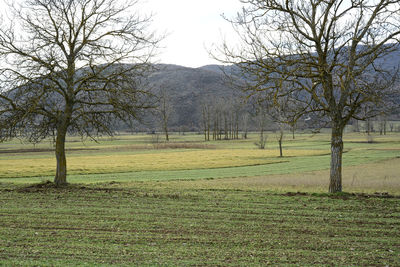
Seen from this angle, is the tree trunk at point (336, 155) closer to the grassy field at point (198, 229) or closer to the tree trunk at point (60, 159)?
the grassy field at point (198, 229)

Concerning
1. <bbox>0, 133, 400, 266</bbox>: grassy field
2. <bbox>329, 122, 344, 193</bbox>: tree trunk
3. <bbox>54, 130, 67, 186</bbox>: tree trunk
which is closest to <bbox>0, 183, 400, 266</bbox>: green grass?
<bbox>0, 133, 400, 266</bbox>: grassy field

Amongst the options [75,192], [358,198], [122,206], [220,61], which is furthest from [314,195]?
[75,192]

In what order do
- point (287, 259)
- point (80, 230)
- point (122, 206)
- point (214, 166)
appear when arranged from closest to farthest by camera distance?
point (287, 259) → point (80, 230) → point (122, 206) → point (214, 166)

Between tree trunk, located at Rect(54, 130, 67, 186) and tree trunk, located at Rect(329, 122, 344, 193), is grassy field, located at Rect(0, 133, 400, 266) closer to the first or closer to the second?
tree trunk, located at Rect(329, 122, 344, 193)

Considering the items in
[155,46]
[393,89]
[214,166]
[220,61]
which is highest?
[155,46]

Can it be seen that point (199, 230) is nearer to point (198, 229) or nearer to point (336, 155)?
point (198, 229)

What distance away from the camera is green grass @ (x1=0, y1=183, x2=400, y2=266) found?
26.0 feet

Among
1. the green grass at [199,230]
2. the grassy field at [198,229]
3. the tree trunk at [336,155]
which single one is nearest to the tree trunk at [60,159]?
the grassy field at [198,229]

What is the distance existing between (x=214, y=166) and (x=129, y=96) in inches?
1008

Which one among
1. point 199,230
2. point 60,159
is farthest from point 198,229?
point 60,159

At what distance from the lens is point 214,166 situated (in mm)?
43750

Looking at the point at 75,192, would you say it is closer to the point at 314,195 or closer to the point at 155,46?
the point at 155,46

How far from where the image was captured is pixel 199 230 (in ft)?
33.6

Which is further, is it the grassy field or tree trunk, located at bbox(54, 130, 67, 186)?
tree trunk, located at bbox(54, 130, 67, 186)
